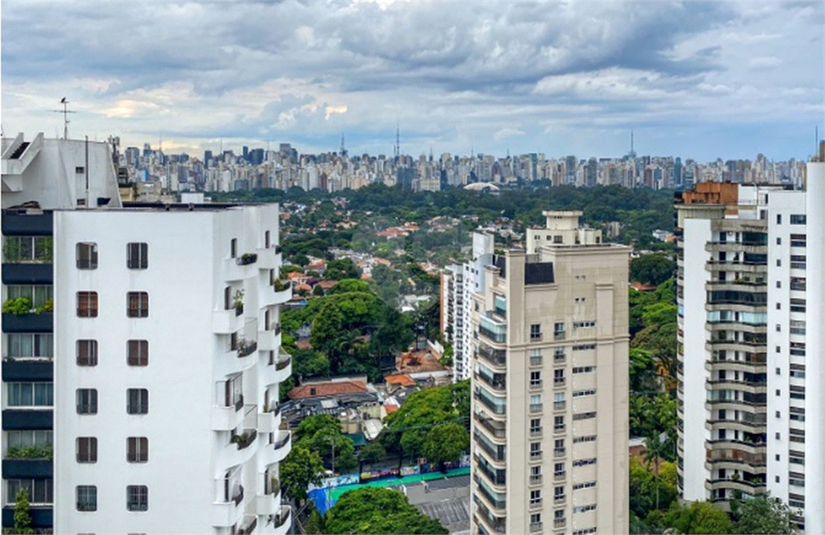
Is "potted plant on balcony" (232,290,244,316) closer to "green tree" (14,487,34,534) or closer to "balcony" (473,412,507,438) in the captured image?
"green tree" (14,487,34,534)

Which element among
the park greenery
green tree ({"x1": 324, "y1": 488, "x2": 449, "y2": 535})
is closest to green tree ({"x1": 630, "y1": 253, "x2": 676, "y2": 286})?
the park greenery

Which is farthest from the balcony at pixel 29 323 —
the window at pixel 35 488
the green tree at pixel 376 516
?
the green tree at pixel 376 516

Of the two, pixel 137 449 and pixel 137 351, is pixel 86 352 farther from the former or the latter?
pixel 137 449

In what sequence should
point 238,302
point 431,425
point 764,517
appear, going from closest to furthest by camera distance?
point 238,302 → point 764,517 → point 431,425

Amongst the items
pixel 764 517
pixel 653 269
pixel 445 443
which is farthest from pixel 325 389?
pixel 653 269

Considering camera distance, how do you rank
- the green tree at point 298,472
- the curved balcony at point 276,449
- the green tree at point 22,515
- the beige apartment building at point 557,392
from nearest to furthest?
the green tree at point 22,515 → the curved balcony at point 276,449 → the beige apartment building at point 557,392 → the green tree at point 298,472

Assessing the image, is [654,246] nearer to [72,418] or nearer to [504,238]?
[504,238]

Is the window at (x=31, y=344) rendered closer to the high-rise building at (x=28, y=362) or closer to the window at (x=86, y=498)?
the high-rise building at (x=28, y=362)
